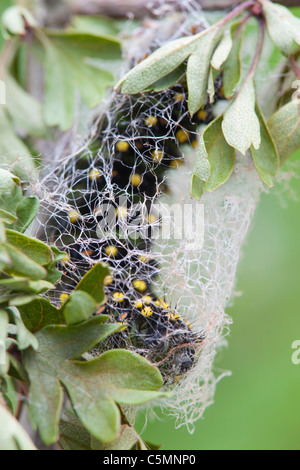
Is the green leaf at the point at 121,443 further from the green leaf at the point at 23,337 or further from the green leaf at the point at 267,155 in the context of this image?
the green leaf at the point at 267,155

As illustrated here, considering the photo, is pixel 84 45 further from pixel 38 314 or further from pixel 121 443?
pixel 121 443

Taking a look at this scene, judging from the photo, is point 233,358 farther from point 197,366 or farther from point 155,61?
point 155,61

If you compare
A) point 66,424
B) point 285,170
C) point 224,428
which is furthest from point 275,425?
point 66,424

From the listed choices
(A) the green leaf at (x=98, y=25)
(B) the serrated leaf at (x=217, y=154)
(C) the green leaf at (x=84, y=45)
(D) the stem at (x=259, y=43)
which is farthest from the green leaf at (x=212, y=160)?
(A) the green leaf at (x=98, y=25)

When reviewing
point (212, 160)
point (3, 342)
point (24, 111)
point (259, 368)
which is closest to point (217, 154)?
point (212, 160)

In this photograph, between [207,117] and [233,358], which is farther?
[233,358]

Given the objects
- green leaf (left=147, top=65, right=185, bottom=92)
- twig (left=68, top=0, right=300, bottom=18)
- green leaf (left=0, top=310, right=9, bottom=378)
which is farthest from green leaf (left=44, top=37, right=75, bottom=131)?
green leaf (left=0, top=310, right=9, bottom=378)

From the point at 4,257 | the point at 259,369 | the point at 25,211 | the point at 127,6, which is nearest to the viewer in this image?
the point at 4,257
